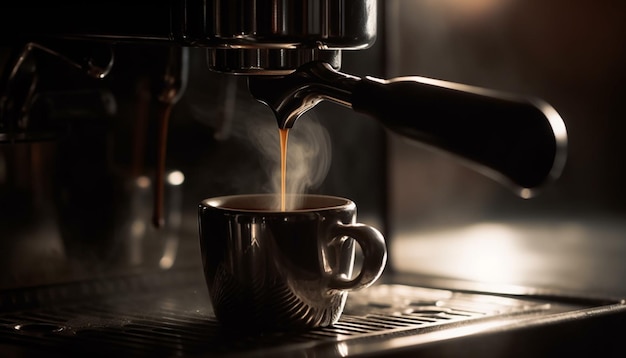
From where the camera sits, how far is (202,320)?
2.43ft

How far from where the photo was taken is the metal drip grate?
2.17 feet

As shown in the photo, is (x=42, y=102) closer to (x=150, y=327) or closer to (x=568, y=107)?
(x=150, y=327)

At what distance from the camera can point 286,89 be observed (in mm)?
689

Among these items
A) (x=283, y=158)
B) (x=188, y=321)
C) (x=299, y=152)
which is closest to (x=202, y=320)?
(x=188, y=321)

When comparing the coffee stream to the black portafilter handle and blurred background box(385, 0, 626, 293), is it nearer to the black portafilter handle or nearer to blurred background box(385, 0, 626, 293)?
the black portafilter handle

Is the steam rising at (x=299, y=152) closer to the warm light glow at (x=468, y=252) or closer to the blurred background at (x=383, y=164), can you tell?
the blurred background at (x=383, y=164)

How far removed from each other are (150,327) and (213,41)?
0.61 feet

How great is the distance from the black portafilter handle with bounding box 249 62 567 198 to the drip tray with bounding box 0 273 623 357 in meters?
0.12

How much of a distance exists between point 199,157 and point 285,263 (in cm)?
22

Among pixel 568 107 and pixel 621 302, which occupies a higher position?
pixel 568 107

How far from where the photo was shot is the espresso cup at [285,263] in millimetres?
693

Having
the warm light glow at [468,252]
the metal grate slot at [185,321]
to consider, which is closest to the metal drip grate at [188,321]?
the metal grate slot at [185,321]

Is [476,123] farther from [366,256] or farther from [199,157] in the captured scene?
[199,157]

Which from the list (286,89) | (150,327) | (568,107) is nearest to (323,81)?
(286,89)
